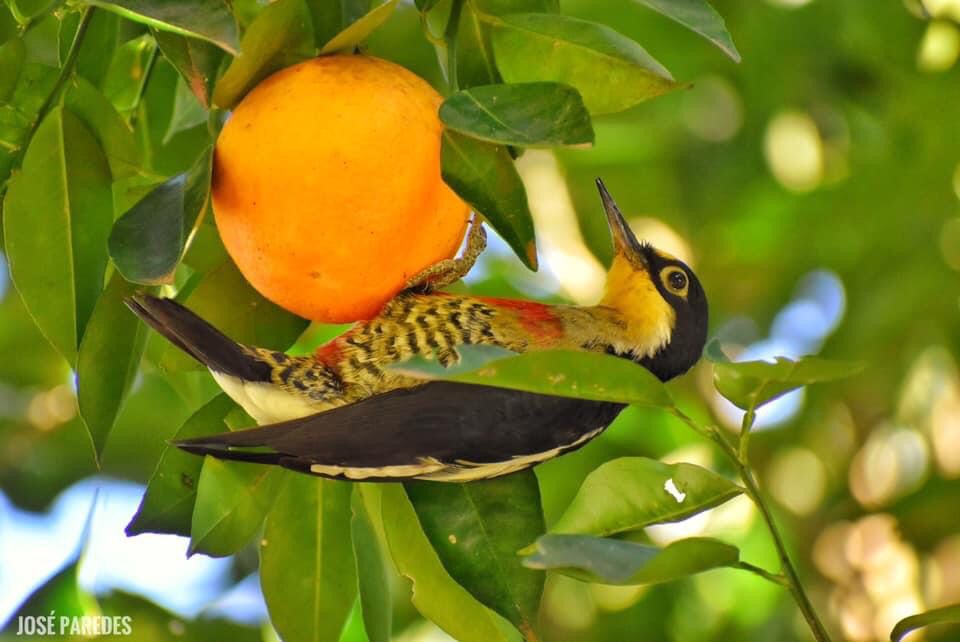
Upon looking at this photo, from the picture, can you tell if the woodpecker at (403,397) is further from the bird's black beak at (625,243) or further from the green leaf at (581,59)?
the green leaf at (581,59)

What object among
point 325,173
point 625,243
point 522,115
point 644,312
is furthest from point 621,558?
point 625,243

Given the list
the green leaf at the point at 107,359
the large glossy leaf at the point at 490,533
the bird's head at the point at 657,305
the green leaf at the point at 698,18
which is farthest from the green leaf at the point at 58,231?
the bird's head at the point at 657,305

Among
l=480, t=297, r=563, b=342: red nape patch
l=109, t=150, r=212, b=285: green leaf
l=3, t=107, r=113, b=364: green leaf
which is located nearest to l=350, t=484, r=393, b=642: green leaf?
l=480, t=297, r=563, b=342: red nape patch

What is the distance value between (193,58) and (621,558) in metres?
1.06

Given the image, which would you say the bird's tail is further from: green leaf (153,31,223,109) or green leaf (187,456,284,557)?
green leaf (153,31,223,109)

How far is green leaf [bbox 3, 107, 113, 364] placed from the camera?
7.36 feet

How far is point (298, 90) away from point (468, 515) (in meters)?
0.80

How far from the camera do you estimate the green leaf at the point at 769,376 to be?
6.45ft

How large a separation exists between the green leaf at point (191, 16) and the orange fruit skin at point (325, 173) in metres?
0.23

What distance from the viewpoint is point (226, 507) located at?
2.48 metres

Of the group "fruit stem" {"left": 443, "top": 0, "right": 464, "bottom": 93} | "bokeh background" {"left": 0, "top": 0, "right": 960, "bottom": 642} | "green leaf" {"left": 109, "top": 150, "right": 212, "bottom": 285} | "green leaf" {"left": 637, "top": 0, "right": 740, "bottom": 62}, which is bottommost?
"bokeh background" {"left": 0, "top": 0, "right": 960, "bottom": 642}

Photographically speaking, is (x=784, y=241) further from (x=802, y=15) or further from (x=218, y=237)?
(x=218, y=237)

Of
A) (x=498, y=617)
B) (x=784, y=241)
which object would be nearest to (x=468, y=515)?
(x=498, y=617)

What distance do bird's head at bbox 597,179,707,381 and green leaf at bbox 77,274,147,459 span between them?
1.27 m
